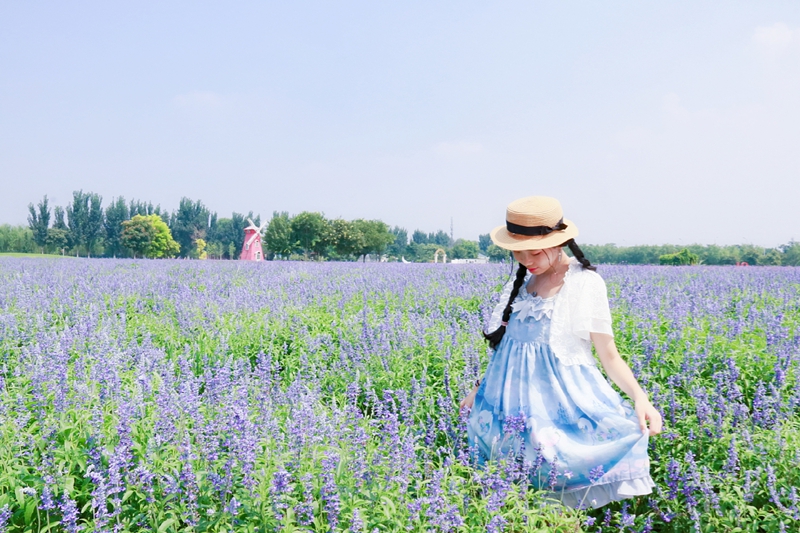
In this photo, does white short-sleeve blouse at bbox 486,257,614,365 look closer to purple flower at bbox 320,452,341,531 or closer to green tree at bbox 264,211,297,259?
purple flower at bbox 320,452,341,531

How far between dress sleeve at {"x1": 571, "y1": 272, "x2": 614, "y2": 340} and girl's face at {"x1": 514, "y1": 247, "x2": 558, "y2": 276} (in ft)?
0.67

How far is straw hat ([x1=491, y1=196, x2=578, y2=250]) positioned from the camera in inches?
97.5

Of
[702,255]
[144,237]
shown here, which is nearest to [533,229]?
[702,255]

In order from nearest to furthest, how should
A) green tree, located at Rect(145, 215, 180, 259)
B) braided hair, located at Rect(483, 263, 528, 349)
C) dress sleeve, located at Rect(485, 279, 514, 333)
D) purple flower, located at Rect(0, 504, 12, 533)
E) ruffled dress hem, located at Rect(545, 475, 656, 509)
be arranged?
purple flower, located at Rect(0, 504, 12, 533), ruffled dress hem, located at Rect(545, 475, 656, 509), braided hair, located at Rect(483, 263, 528, 349), dress sleeve, located at Rect(485, 279, 514, 333), green tree, located at Rect(145, 215, 180, 259)

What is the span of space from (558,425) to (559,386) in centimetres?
18

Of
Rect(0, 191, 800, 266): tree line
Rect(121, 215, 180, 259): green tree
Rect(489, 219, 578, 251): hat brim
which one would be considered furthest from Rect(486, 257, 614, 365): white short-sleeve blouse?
Rect(121, 215, 180, 259): green tree

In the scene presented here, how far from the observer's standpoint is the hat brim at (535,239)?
2449 millimetres

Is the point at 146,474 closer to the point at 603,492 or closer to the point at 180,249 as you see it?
the point at 603,492

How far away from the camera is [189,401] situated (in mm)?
2506

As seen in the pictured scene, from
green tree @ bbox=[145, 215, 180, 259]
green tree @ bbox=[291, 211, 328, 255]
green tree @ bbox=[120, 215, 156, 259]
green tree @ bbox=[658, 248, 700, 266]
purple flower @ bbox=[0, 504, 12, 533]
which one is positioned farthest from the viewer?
green tree @ bbox=[145, 215, 180, 259]

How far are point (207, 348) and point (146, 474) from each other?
126 inches

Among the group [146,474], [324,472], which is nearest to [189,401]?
[146,474]

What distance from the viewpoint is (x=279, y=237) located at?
63844 mm

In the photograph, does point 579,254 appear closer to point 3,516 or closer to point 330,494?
point 330,494
